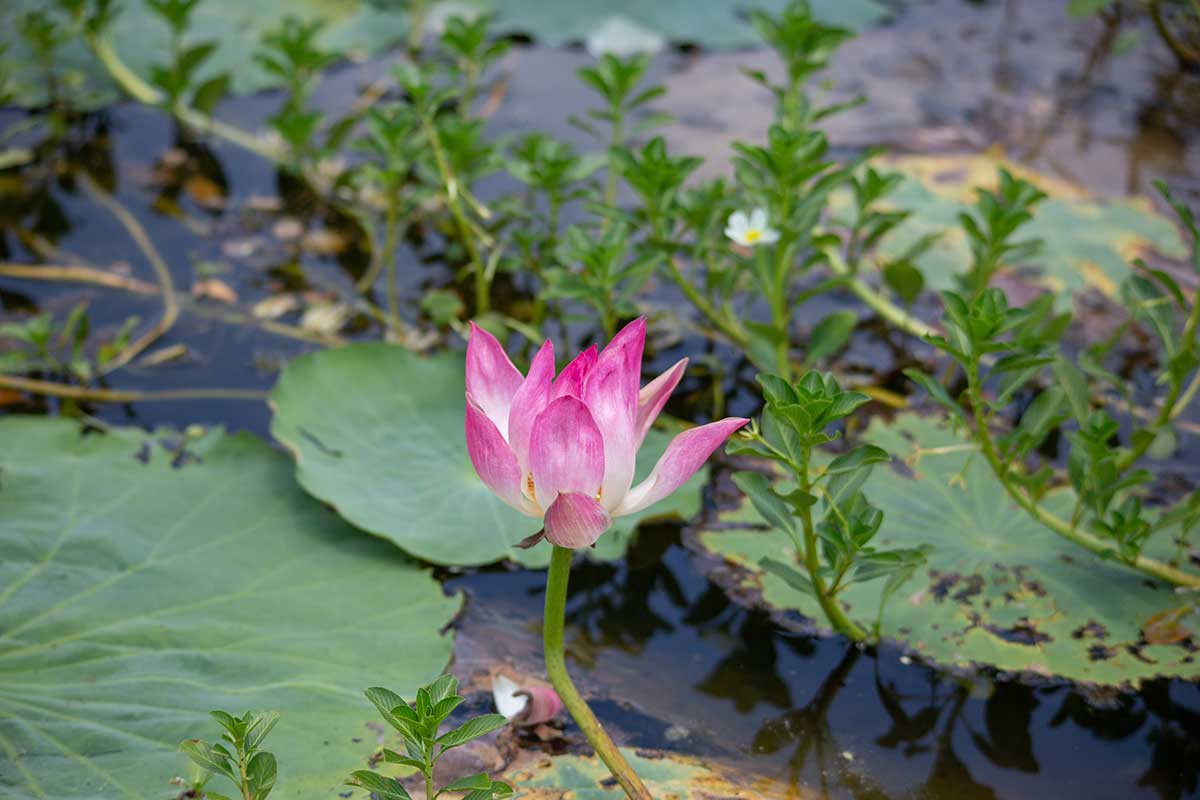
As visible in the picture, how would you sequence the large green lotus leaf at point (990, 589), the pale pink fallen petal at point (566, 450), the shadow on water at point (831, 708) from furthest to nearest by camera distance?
the large green lotus leaf at point (990, 589), the shadow on water at point (831, 708), the pale pink fallen petal at point (566, 450)

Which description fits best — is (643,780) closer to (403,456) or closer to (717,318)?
(403,456)

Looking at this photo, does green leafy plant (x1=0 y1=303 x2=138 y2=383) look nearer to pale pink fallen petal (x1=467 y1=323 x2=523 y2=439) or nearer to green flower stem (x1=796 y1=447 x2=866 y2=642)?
pale pink fallen petal (x1=467 y1=323 x2=523 y2=439)

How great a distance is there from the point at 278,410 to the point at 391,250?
0.59 meters

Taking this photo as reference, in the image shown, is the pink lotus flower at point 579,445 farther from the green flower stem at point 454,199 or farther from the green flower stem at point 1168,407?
the green flower stem at point 454,199

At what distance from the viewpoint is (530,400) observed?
3.88 ft

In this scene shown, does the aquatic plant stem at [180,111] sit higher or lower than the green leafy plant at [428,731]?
higher

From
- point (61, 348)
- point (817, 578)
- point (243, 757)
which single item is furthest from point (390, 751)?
point (61, 348)

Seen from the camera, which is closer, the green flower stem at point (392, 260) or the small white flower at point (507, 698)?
the small white flower at point (507, 698)

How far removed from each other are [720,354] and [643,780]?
1142 mm

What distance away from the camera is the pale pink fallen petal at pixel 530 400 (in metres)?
1.18

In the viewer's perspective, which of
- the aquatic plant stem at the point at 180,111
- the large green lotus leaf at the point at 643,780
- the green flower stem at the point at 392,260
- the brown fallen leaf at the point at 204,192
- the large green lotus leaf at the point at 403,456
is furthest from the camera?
the aquatic plant stem at the point at 180,111

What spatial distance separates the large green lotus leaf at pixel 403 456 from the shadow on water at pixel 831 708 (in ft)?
0.28

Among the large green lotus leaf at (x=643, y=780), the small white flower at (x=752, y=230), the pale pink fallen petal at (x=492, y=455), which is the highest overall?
the small white flower at (x=752, y=230)

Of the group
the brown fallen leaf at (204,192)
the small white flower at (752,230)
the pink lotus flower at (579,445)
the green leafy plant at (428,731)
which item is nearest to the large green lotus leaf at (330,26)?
the brown fallen leaf at (204,192)
